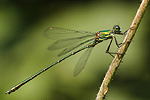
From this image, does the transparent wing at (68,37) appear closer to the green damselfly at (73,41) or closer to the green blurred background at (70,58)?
the green damselfly at (73,41)

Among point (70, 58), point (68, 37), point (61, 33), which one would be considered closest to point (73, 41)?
point (68, 37)

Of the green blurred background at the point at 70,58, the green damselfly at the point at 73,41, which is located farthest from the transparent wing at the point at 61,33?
the green blurred background at the point at 70,58

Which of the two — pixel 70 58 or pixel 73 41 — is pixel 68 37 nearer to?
pixel 73 41

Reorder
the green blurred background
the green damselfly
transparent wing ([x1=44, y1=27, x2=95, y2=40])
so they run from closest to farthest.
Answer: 1. the green damselfly
2. transparent wing ([x1=44, y1=27, x2=95, y2=40])
3. the green blurred background

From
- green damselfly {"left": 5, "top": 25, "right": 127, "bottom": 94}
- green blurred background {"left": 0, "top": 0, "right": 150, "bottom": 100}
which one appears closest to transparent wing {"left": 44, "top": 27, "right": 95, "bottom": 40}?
green damselfly {"left": 5, "top": 25, "right": 127, "bottom": 94}

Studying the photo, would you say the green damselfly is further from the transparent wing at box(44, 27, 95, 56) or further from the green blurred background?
the green blurred background

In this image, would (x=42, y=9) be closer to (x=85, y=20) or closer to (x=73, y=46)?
(x=85, y=20)

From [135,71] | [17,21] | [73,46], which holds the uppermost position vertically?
[17,21]

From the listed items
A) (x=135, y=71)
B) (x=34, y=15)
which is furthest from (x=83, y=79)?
(x=34, y=15)
